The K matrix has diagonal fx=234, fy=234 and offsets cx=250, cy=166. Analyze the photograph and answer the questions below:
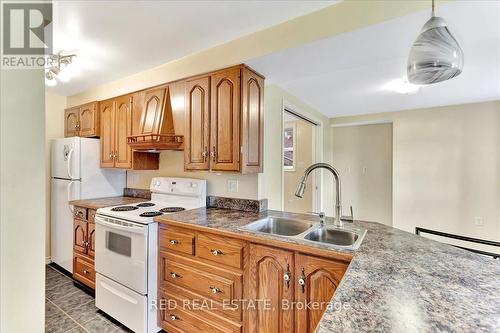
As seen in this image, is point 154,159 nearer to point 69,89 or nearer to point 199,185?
point 199,185

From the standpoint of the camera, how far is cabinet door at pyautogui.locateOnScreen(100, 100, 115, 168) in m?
2.86

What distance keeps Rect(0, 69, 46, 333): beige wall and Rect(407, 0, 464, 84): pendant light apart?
1379 millimetres

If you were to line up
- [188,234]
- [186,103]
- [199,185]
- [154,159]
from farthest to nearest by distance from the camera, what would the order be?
1. [154,159]
2. [199,185]
3. [186,103]
4. [188,234]

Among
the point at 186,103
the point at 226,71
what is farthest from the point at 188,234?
the point at 226,71

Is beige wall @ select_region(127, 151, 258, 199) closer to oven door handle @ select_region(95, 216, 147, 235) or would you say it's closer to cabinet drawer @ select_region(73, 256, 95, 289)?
oven door handle @ select_region(95, 216, 147, 235)

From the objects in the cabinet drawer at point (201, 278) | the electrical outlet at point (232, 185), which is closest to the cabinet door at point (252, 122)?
the electrical outlet at point (232, 185)

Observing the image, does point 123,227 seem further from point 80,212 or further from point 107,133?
point 107,133

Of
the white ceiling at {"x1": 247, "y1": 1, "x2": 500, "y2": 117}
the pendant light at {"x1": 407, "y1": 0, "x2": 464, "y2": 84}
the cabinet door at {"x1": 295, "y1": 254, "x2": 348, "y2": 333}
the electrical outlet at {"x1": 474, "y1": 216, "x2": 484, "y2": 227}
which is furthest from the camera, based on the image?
the electrical outlet at {"x1": 474, "y1": 216, "x2": 484, "y2": 227}

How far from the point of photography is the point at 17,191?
638 millimetres

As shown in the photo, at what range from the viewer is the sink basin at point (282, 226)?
1.86 m

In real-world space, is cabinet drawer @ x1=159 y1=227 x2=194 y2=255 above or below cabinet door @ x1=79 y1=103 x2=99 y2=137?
below

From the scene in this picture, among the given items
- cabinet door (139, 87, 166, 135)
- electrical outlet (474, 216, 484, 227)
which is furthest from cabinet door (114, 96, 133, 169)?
electrical outlet (474, 216, 484, 227)

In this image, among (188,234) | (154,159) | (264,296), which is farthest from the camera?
(154,159)

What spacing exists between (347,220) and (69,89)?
3.81 m
